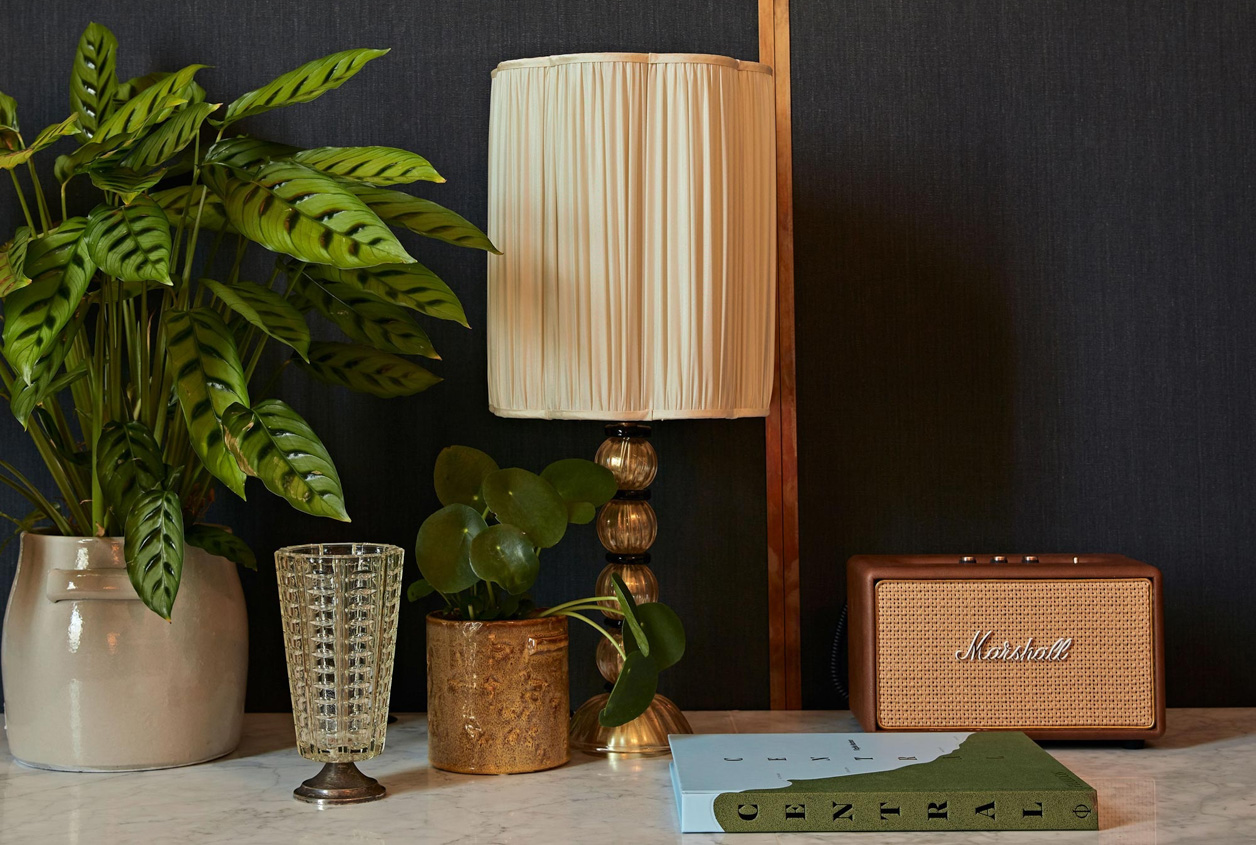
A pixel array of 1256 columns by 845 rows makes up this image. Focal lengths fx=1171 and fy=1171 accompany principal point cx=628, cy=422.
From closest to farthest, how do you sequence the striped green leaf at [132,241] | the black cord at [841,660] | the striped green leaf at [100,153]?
the striped green leaf at [132,241]
the striped green leaf at [100,153]
the black cord at [841,660]

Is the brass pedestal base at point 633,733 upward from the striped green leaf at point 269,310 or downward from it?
downward

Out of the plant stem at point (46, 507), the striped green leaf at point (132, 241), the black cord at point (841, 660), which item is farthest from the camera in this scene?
the black cord at point (841, 660)

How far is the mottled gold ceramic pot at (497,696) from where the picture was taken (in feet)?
3.59

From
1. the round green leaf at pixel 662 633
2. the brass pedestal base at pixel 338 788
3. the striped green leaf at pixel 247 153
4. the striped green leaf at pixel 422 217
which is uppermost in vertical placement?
the striped green leaf at pixel 247 153

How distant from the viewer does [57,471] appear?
3.83 ft

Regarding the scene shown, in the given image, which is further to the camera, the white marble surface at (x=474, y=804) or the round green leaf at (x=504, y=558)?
the round green leaf at (x=504, y=558)

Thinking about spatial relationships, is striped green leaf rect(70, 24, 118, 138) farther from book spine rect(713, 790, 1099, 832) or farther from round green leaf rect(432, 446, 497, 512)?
book spine rect(713, 790, 1099, 832)

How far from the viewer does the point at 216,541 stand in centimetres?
112

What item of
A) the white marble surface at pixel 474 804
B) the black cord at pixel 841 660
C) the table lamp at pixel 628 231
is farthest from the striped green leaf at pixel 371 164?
the black cord at pixel 841 660

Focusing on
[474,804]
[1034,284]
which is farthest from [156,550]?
[1034,284]

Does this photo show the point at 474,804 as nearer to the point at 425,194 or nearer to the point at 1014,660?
the point at 1014,660

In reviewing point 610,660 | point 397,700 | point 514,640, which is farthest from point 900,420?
point 397,700

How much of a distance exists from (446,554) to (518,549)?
77mm

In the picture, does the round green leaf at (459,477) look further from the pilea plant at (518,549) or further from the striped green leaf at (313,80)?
the striped green leaf at (313,80)
